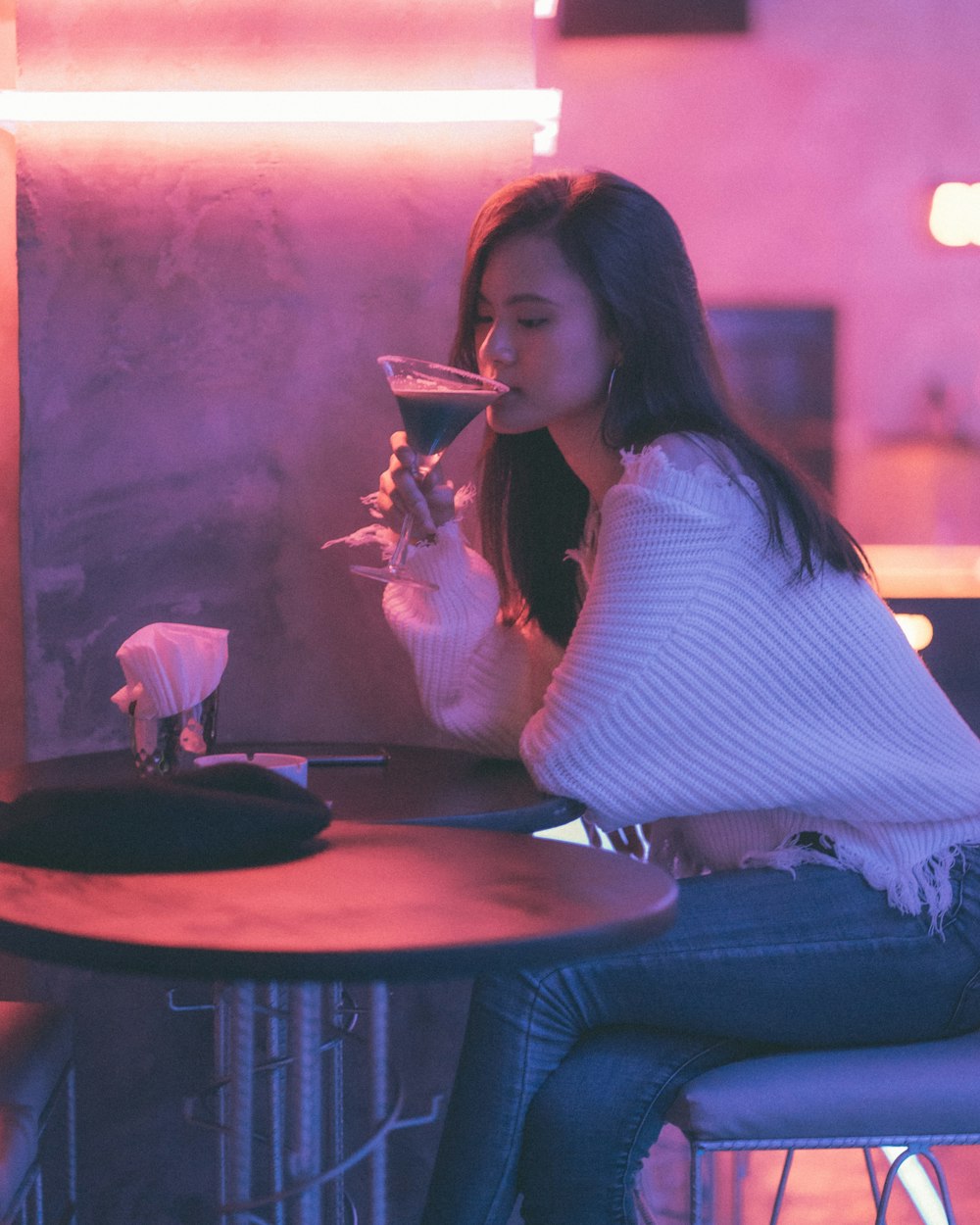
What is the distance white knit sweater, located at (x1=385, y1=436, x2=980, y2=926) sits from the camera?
133 centimetres

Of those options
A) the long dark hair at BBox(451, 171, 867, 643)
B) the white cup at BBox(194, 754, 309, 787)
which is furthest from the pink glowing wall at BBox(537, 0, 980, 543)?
the white cup at BBox(194, 754, 309, 787)

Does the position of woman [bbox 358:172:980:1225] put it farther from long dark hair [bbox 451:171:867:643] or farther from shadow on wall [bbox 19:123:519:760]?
shadow on wall [bbox 19:123:519:760]

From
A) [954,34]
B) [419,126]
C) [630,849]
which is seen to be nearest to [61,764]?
[630,849]

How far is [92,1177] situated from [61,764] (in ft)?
2.45

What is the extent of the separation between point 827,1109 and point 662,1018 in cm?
17

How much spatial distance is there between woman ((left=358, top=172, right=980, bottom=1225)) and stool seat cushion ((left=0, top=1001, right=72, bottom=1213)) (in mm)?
372

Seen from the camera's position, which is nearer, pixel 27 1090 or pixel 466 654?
pixel 27 1090

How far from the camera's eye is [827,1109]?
1.21 meters

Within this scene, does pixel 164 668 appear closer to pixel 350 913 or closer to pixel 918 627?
pixel 350 913

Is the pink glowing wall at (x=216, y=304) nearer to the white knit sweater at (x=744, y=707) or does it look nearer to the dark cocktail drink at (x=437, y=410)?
the dark cocktail drink at (x=437, y=410)

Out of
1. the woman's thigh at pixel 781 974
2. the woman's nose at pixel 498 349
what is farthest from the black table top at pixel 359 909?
the woman's nose at pixel 498 349

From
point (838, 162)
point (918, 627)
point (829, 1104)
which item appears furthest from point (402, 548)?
point (838, 162)

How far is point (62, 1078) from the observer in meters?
1.44

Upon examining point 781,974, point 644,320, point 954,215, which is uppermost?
point 954,215
